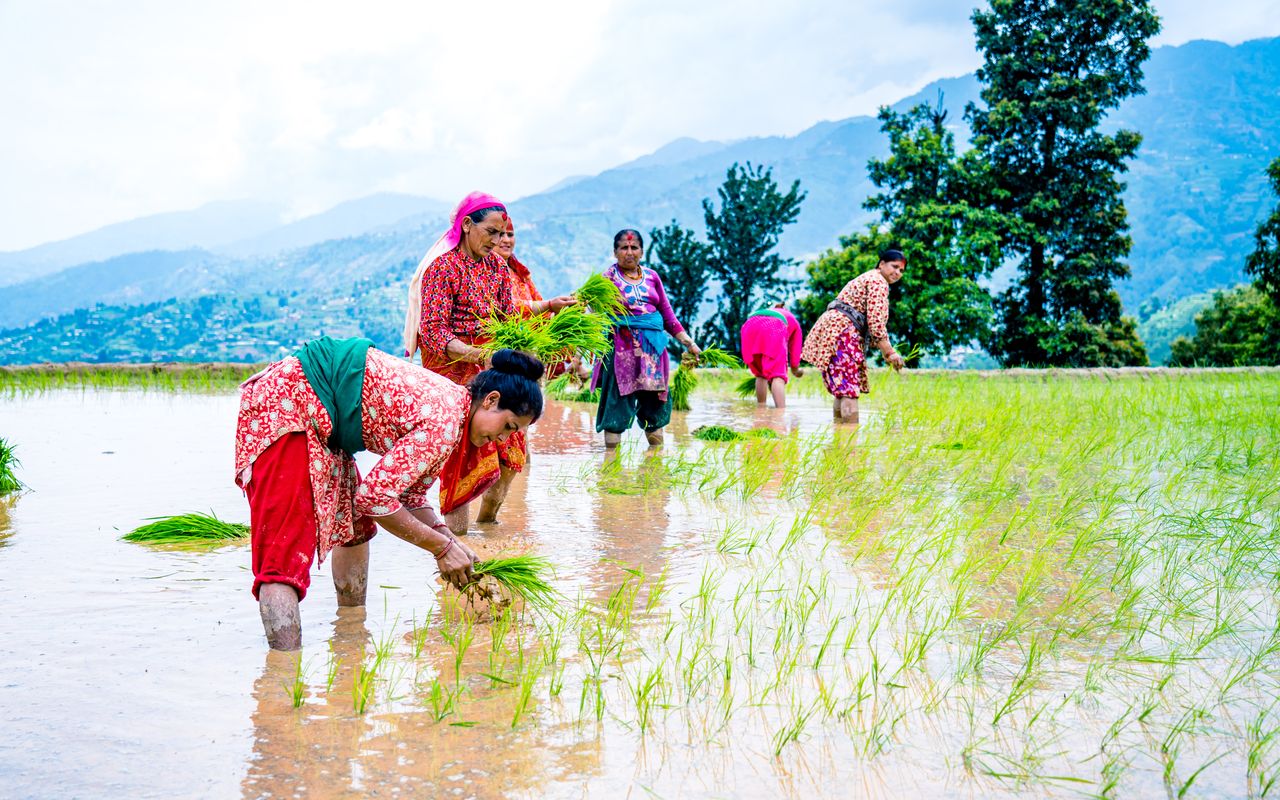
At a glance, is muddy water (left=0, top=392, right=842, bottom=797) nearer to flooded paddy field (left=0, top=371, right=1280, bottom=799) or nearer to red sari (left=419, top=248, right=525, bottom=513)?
flooded paddy field (left=0, top=371, right=1280, bottom=799)

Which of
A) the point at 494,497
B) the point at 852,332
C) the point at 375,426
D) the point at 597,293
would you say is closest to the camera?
the point at 375,426

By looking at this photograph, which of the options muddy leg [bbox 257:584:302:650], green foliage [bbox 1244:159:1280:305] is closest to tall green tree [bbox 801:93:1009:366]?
green foliage [bbox 1244:159:1280:305]

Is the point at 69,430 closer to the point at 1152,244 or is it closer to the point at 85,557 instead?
the point at 85,557

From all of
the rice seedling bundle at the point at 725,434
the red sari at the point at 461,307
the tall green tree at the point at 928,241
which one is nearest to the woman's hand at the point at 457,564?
the red sari at the point at 461,307

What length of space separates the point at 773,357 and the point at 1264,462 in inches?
223

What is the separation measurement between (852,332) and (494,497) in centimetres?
535

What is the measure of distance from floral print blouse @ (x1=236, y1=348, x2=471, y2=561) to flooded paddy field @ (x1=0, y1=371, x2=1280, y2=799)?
449 mm

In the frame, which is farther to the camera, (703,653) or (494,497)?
(494,497)

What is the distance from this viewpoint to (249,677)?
2.89 meters


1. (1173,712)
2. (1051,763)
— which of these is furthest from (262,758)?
(1173,712)

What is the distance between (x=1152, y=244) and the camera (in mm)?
166875

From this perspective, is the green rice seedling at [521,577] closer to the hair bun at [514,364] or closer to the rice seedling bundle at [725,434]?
the hair bun at [514,364]

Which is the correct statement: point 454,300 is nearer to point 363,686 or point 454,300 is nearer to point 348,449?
point 348,449

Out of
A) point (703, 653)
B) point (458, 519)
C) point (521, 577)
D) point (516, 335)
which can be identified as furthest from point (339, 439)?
point (516, 335)
